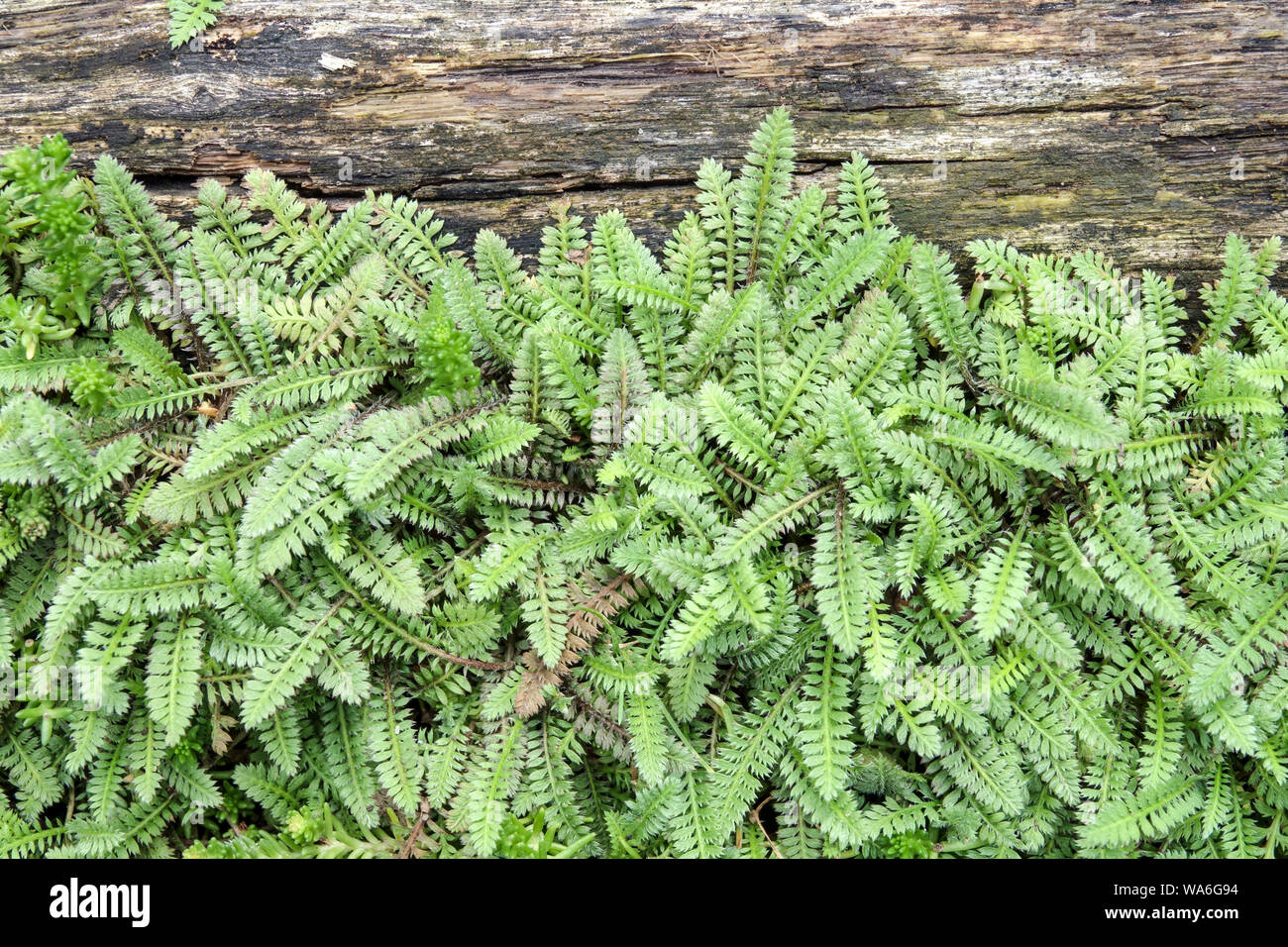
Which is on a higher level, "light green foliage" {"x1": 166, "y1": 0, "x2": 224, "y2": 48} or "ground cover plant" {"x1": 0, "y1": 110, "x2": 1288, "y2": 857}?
"light green foliage" {"x1": 166, "y1": 0, "x2": 224, "y2": 48}

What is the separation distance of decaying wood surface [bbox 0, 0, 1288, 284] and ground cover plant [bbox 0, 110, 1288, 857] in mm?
240

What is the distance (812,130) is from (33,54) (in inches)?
137

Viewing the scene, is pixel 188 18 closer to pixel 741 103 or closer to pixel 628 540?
pixel 741 103

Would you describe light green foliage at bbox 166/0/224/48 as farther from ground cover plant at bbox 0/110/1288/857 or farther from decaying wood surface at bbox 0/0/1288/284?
ground cover plant at bbox 0/110/1288/857

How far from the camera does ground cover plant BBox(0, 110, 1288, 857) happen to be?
352 cm

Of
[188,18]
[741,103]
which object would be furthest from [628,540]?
[188,18]

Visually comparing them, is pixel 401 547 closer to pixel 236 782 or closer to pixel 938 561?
pixel 236 782

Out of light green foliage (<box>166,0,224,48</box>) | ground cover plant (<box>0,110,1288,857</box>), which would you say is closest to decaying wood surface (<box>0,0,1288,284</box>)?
light green foliage (<box>166,0,224,48</box>)

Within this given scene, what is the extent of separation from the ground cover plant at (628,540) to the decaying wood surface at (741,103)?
0.79 ft

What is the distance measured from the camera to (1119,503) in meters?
3.57

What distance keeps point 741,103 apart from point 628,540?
200 cm

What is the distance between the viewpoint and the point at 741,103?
3963mm

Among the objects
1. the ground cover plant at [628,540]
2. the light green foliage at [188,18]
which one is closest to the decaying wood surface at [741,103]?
the light green foliage at [188,18]

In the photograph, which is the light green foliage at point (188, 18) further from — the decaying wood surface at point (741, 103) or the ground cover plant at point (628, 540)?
the ground cover plant at point (628, 540)
